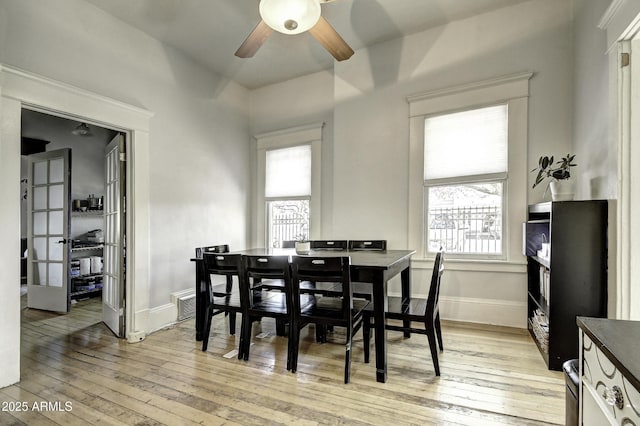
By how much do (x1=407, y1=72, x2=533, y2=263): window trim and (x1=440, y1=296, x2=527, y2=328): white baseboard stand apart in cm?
47

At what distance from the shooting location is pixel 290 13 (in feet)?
6.79

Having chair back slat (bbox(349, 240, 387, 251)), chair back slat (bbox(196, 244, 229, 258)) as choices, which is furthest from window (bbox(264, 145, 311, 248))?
chair back slat (bbox(196, 244, 229, 258))

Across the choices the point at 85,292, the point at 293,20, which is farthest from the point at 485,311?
the point at 85,292

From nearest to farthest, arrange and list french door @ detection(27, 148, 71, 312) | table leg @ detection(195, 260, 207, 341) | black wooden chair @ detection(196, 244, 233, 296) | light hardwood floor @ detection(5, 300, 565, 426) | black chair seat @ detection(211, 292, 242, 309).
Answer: light hardwood floor @ detection(5, 300, 565, 426), black chair seat @ detection(211, 292, 242, 309), table leg @ detection(195, 260, 207, 341), black wooden chair @ detection(196, 244, 233, 296), french door @ detection(27, 148, 71, 312)

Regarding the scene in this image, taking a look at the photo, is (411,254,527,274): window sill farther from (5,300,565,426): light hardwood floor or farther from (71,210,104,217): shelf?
(71,210,104,217): shelf

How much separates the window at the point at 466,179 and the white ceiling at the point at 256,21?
3.53ft

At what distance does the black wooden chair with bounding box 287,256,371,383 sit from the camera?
2.24 metres

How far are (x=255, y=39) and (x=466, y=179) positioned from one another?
2.55 meters

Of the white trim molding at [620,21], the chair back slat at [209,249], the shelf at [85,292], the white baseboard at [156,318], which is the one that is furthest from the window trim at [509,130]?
the shelf at [85,292]

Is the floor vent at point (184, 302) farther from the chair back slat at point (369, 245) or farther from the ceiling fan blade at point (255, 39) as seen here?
the ceiling fan blade at point (255, 39)

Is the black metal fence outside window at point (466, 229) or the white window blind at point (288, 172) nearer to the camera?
the black metal fence outside window at point (466, 229)

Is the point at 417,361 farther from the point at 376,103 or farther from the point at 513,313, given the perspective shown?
the point at 376,103

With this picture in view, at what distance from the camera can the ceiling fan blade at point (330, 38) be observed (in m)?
2.39

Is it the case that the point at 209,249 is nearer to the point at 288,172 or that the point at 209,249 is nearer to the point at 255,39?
the point at 288,172
